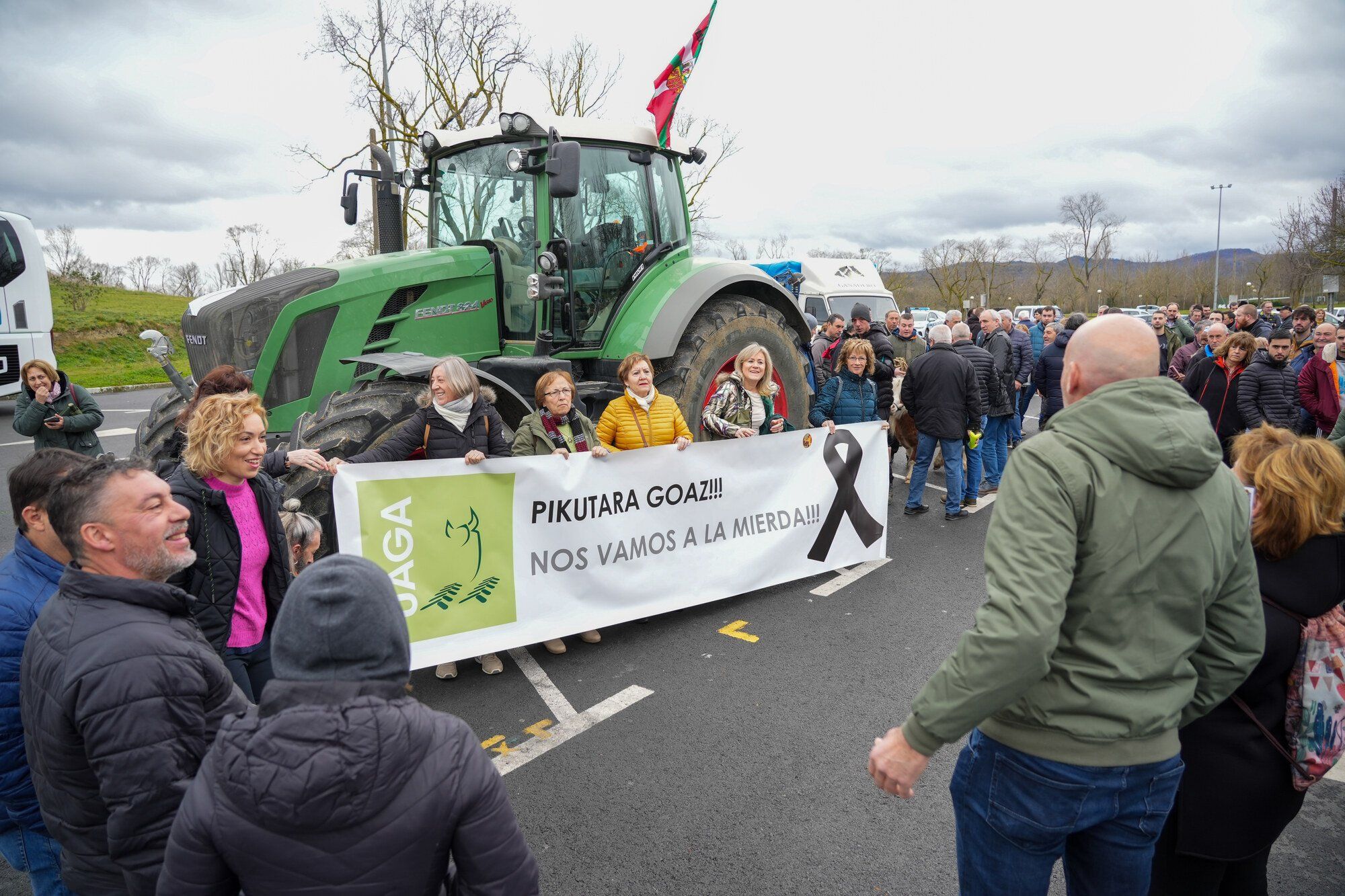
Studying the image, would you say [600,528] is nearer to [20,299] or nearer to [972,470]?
[972,470]

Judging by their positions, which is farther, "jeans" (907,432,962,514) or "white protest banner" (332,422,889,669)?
"jeans" (907,432,962,514)

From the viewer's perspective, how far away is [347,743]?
1.31 m

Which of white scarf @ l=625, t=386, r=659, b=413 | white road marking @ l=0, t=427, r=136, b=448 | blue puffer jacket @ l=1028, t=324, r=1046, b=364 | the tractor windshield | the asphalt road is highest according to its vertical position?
the tractor windshield

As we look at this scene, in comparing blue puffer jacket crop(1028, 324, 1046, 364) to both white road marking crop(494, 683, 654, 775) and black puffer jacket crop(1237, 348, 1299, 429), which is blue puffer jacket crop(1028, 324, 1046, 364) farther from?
white road marking crop(494, 683, 654, 775)

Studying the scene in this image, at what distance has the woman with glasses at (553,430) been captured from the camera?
15.9ft

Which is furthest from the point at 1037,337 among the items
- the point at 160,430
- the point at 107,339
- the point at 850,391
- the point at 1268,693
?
the point at 107,339

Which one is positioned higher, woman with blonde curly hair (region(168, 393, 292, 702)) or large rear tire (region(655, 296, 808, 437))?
large rear tire (region(655, 296, 808, 437))

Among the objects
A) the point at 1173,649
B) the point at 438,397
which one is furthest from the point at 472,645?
the point at 1173,649

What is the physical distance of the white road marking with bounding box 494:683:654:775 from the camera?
359 centimetres

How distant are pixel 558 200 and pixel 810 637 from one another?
3.48 metres

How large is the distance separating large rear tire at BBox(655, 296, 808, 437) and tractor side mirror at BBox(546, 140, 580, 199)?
1643 mm

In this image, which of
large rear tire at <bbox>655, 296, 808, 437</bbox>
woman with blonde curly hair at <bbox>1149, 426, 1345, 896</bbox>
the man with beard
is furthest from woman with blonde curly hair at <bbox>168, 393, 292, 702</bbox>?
large rear tire at <bbox>655, 296, 808, 437</bbox>

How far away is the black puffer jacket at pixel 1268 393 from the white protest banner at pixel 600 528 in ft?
12.1

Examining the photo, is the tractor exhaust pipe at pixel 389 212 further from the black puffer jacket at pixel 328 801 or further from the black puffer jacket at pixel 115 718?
the black puffer jacket at pixel 328 801
